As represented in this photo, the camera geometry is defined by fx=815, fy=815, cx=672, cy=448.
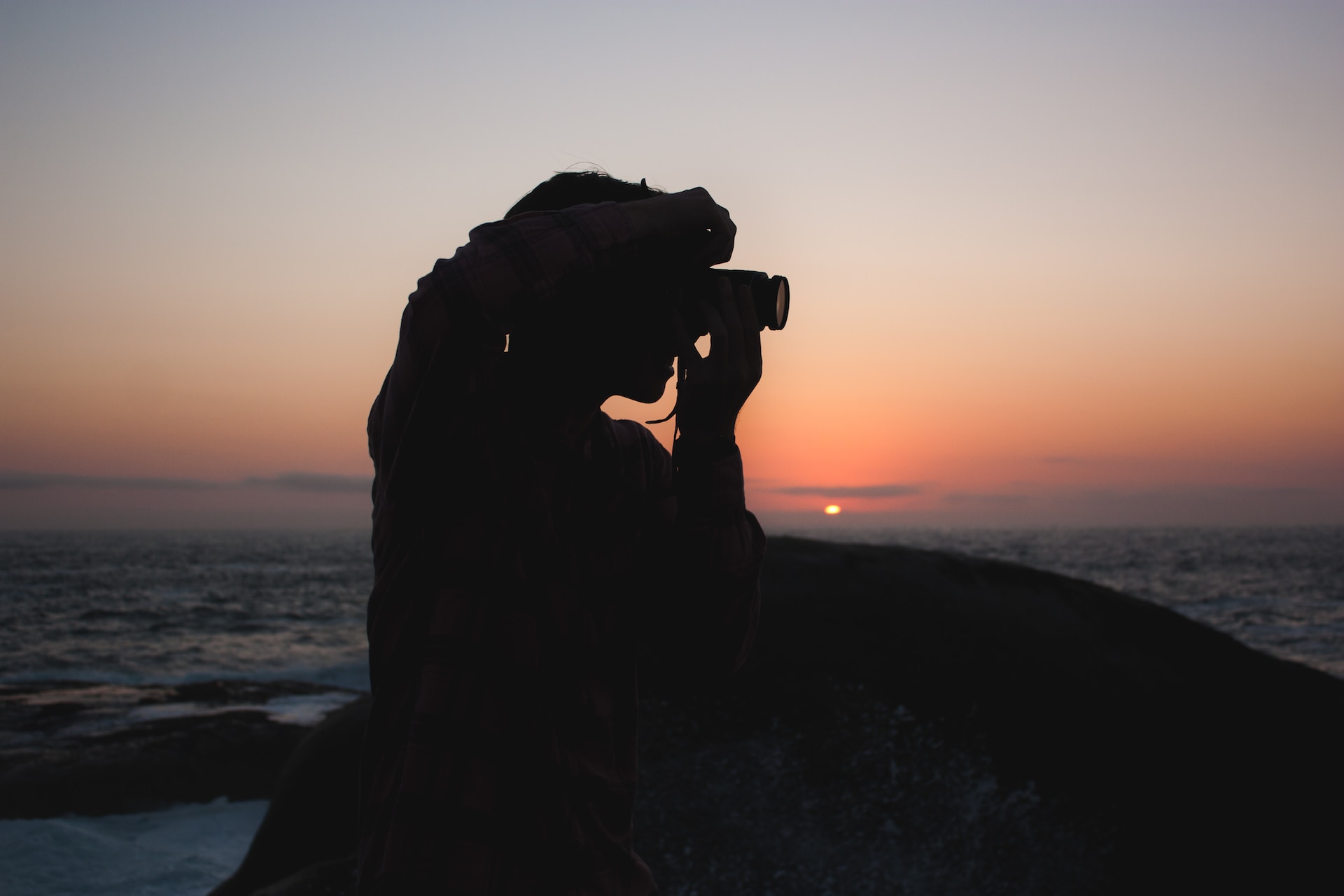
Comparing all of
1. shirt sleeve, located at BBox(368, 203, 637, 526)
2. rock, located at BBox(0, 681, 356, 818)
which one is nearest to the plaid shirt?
shirt sleeve, located at BBox(368, 203, 637, 526)

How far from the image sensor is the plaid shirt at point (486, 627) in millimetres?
1131

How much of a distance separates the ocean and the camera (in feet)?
13.5

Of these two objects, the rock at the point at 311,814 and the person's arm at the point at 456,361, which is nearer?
the person's arm at the point at 456,361

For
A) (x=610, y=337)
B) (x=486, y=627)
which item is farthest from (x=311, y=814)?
(x=610, y=337)

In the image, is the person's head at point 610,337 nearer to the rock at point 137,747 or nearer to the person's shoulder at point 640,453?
the person's shoulder at point 640,453

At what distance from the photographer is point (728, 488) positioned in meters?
1.42

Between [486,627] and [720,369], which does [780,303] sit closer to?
[720,369]

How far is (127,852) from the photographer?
5258 millimetres

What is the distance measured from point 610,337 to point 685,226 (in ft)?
0.71

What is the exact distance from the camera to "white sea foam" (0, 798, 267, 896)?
4.70m

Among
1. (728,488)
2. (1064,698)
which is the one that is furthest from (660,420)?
(1064,698)

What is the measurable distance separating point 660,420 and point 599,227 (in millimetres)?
411

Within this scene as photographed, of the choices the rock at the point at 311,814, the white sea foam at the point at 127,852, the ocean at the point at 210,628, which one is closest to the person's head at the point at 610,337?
the rock at the point at 311,814

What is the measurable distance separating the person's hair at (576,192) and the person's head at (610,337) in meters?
0.01
